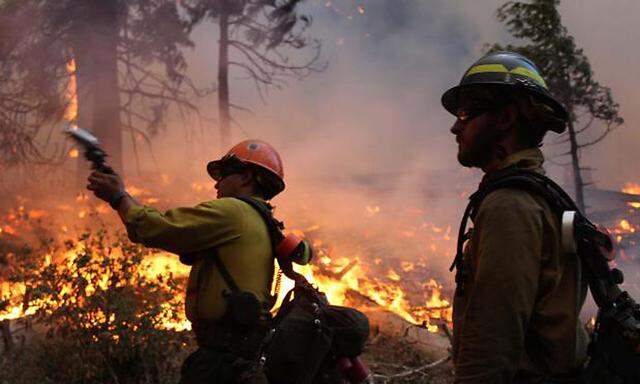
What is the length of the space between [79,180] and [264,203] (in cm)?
1005

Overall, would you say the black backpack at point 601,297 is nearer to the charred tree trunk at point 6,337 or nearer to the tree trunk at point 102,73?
the charred tree trunk at point 6,337

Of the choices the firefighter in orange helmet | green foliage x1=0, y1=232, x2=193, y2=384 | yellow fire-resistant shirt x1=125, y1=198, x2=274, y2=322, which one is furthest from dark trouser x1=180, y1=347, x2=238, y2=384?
green foliage x1=0, y1=232, x2=193, y2=384

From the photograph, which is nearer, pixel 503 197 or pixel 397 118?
pixel 503 197

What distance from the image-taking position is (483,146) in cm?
209

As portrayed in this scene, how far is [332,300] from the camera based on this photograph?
844 cm

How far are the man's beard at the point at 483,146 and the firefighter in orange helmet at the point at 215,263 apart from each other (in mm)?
1387

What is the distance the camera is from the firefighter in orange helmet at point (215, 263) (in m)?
2.78

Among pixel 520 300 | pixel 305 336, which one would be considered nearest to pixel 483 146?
pixel 520 300

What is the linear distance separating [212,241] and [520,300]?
1679 millimetres

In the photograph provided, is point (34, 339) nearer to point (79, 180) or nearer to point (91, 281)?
point (91, 281)

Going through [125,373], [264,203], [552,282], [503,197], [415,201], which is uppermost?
[415,201]

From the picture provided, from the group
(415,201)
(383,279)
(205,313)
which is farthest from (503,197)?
(415,201)

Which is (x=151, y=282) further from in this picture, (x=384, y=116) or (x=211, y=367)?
(x=384, y=116)

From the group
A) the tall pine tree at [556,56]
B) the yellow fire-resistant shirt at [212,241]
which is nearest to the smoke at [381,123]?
the tall pine tree at [556,56]
